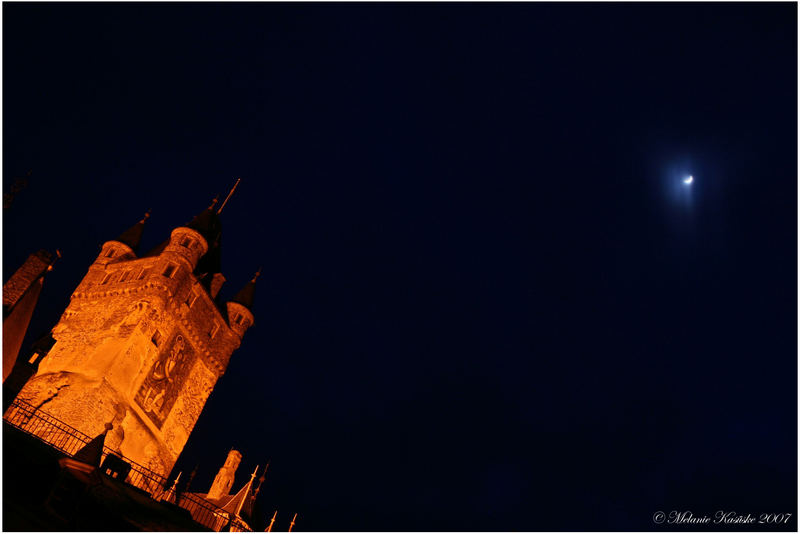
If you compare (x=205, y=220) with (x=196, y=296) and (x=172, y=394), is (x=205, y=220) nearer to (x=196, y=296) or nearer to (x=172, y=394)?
(x=196, y=296)

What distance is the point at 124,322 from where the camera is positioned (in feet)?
113

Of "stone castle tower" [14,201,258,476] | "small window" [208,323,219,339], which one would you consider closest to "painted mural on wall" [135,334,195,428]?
"stone castle tower" [14,201,258,476]

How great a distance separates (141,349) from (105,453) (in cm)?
650

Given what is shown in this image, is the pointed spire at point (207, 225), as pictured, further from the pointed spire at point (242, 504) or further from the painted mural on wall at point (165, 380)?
the pointed spire at point (242, 504)

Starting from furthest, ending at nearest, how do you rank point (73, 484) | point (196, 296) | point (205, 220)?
1. point (205, 220)
2. point (196, 296)
3. point (73, 484)

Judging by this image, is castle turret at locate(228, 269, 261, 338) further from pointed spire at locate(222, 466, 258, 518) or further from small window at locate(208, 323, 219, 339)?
pointed spire at locate(222, 466, 258, 518)

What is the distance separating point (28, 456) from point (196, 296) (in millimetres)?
22436

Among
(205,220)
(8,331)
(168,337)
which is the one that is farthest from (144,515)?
(205,220)

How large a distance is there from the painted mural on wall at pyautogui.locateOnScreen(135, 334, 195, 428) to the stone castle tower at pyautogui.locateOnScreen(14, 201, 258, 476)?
0.21 ft

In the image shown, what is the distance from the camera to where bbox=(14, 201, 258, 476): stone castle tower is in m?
31.5

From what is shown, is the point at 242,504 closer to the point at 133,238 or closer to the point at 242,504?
the point at 242,504

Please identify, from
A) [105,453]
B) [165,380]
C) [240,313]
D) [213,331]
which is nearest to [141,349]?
[165,380]

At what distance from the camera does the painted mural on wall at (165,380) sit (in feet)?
113

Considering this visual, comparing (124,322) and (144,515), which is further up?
(124,322)
